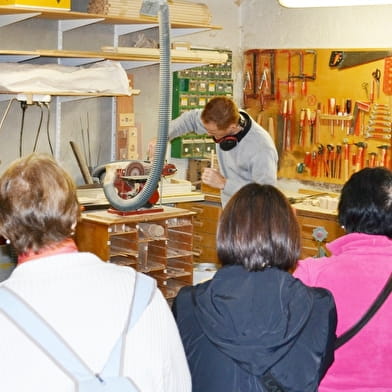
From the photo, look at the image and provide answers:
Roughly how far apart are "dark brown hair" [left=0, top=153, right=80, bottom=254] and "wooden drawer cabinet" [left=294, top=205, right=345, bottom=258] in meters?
4.12

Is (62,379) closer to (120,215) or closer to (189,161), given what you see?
(120,215)

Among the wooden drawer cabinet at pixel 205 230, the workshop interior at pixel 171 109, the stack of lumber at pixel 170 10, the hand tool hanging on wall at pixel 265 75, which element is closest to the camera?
the workshop interior at pixel 171 109

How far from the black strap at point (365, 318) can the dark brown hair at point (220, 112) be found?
2809 mm

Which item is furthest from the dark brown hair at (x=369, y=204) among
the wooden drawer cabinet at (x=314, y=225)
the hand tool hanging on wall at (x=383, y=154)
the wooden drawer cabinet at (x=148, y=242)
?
the hand tool hanging on wall at (x=383, y=154)

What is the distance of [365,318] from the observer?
2.44m

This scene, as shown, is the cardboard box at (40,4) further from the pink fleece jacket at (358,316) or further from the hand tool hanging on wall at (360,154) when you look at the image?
the pink fleece jacket at (358,316)

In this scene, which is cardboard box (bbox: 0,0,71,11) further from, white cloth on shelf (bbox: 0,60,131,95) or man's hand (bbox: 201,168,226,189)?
man's hand (bbox: 201,168,226,189)

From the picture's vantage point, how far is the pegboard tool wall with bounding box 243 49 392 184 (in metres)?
6.30

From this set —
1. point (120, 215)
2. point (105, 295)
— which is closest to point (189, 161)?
point (120, 215)

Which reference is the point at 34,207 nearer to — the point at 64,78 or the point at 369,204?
the point at 369,204

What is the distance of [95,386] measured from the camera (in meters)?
1.84

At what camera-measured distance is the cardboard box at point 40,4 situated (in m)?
5.03

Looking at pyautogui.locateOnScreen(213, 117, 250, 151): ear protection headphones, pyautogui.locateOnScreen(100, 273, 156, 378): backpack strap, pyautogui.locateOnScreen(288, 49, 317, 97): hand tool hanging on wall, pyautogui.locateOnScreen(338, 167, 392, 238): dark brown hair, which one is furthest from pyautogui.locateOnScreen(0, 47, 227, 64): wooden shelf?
pyautogui.locateOnScreen(100, 273, 156, 378): backpack strap

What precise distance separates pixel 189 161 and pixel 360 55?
1729 millimetres
